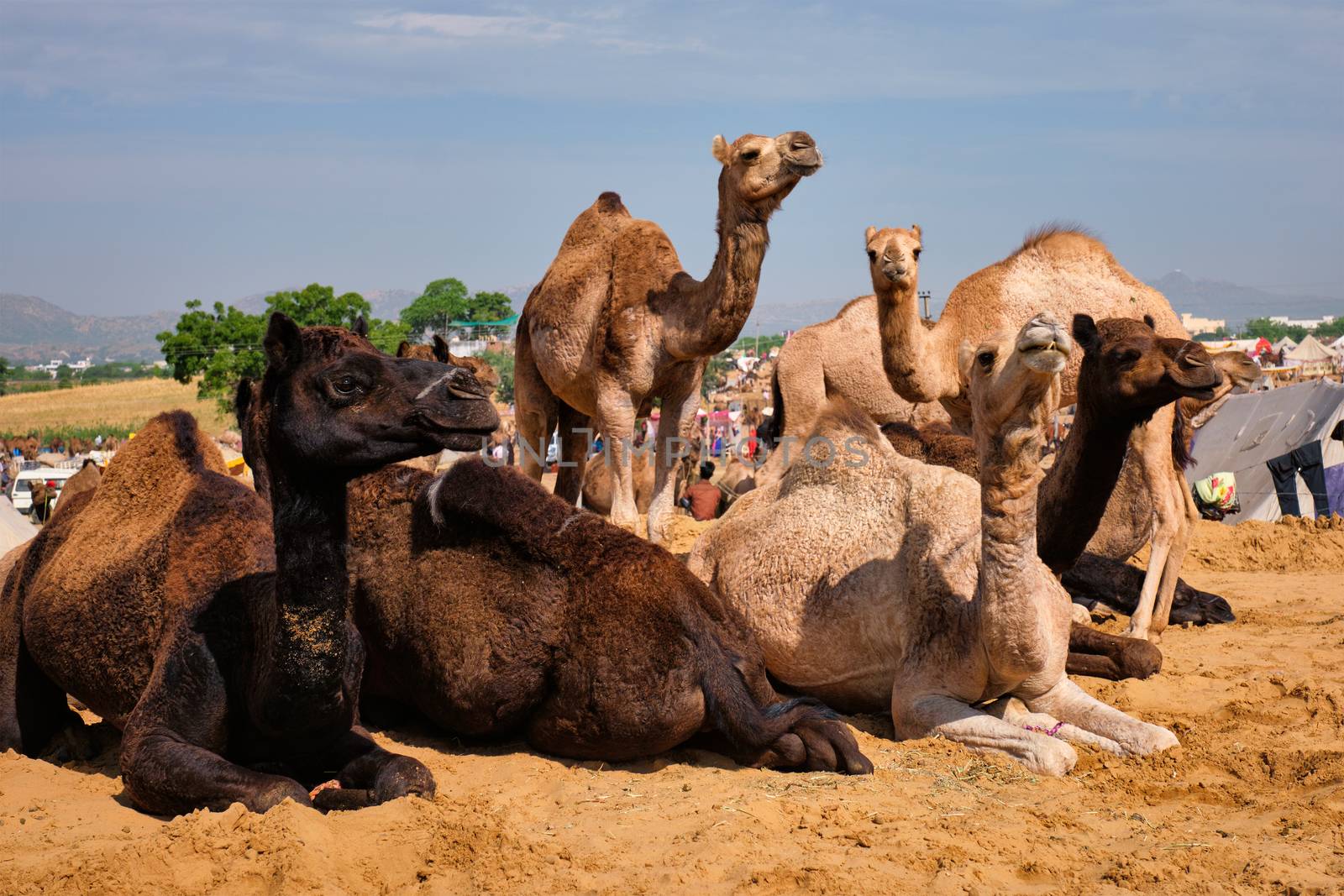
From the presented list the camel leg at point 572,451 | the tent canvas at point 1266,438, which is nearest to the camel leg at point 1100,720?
the camel leg at point 572,451

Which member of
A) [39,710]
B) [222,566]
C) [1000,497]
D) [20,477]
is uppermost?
[1000,497]

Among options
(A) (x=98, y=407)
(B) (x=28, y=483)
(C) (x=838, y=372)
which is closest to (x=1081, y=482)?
(C) (x=838, y=372)

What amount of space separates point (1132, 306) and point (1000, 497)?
4439 millimetres

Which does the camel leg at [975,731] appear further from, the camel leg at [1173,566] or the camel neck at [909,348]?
the camel neck at [909,348]

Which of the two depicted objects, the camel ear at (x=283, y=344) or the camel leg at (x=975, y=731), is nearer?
the camel ear at (x=283, y=344)

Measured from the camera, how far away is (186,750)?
419 centimetres

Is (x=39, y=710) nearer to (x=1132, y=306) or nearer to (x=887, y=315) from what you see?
(x=887, y=315)

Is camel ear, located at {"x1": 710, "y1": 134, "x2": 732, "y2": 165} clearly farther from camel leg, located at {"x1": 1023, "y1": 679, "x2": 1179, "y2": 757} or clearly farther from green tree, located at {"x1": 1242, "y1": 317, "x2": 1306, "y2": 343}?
green tree, located at {"x1": 1242, "y1": 317, "x2": 1306, "y2": 343}

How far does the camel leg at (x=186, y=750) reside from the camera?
4016mm

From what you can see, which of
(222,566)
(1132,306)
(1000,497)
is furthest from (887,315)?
(222,566)

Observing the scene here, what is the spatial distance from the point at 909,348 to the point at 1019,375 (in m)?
4.35

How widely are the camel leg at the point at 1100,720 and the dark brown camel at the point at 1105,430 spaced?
1.01 metres

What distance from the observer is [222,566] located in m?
4.84

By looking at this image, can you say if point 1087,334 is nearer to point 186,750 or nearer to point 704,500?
point 186,750
